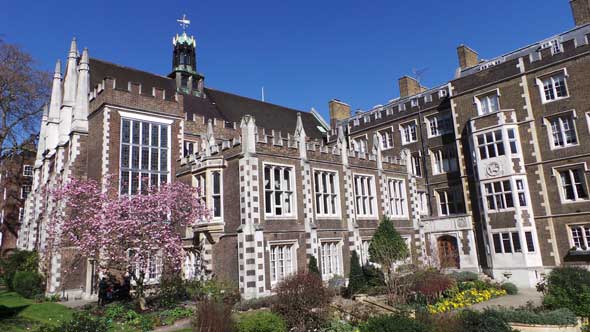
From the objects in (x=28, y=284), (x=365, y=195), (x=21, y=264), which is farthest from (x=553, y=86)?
(x=21, y=264)

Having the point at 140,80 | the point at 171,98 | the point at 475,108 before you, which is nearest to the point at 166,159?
the point at 171,98

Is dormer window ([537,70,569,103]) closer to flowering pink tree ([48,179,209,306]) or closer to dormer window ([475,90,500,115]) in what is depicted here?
dormer window ([475,90,500,115])

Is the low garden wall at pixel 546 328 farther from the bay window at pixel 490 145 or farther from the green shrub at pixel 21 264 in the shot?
the green shrub at pixel 21 264

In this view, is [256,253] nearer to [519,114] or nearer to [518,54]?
[519,114]

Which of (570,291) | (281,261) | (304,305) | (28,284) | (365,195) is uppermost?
(365,195)

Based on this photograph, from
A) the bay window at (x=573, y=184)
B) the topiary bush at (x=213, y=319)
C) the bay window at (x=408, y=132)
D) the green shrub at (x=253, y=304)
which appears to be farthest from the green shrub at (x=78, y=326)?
the bay window at (x=408, y=132)

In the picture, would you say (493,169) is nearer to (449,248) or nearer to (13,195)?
(449,248)

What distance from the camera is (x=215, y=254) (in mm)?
20922

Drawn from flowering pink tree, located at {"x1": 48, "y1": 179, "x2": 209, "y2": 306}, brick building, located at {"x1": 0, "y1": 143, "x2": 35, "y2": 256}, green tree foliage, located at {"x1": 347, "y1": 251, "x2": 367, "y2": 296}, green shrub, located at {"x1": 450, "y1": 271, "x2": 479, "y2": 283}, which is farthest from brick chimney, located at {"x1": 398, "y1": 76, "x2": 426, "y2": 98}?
brick building, located at {"x1": 0, "y1": 143, "x2": 35, "y2": 256}

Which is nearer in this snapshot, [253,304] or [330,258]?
[253,304]

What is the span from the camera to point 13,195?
1783 inches

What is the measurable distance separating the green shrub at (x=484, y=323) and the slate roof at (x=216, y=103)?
22.7 m

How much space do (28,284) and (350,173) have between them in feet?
66.7

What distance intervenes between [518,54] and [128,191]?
31314 millimetres
